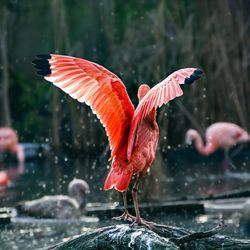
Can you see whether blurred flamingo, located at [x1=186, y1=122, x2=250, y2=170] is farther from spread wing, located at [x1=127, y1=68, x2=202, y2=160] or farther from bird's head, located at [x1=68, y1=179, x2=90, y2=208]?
spread wing, located at [x1=127, y1=68, x2=202, y2=160]

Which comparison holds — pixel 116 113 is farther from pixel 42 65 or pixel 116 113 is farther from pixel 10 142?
pixel 10 142

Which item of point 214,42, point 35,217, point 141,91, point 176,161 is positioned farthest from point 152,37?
point 141,91

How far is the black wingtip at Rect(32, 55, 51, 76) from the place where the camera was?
3775 millimetres

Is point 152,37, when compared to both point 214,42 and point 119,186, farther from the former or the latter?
point 119,186

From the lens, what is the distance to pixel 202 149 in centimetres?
1007

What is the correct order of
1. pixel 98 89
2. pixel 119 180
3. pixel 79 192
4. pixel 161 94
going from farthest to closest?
pixel 79 192, pixel 98 89, pixel 119 180, pixel 161 94

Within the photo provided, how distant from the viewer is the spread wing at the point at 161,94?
11.6 ft

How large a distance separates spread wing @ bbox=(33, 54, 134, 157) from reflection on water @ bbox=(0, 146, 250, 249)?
2.20 metres

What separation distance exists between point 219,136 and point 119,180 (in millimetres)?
6295

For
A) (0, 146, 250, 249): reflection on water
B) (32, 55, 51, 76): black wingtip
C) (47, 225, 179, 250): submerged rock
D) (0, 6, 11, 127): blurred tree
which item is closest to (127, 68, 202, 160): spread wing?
(47, 225, 179, 250): submerged rock

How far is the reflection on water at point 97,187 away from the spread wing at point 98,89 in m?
2.20

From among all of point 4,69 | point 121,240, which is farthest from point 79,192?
point 121,240

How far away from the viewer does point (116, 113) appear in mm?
3834

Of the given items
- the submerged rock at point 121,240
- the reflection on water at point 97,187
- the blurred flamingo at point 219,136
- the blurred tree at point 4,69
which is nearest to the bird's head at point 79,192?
the reflection on water at point 97,187
